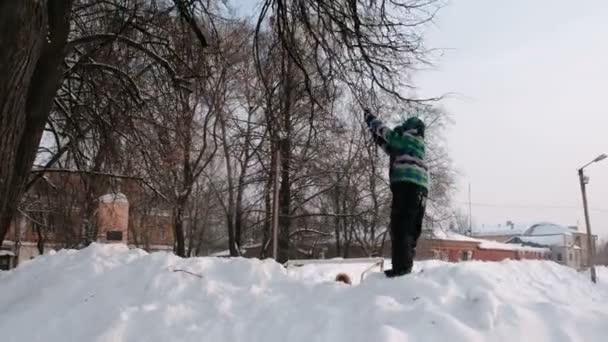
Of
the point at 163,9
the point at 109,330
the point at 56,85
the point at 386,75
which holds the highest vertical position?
the point at 163,9

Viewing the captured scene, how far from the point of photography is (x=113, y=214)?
47.8ft

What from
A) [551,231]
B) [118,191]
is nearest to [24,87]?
[118,191]

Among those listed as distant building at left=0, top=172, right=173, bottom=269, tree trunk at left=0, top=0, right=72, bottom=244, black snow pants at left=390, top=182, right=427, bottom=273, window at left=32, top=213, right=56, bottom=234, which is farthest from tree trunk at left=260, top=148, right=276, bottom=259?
tree trunk at left=0, top=0, right=72, bottom=244

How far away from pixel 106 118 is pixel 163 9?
219 centimetres

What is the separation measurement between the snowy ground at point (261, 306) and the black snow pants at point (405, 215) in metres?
0.45

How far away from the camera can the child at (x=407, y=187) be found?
21.8ft

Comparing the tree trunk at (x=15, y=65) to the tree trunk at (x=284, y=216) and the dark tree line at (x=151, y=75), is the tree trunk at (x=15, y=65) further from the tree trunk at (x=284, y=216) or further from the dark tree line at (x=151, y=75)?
the tree trunk at (x=284, y=216)

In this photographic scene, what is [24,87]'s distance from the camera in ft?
17.8

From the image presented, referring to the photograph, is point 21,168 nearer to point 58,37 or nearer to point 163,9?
point 58,37

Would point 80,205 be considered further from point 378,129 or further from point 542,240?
point 542,240

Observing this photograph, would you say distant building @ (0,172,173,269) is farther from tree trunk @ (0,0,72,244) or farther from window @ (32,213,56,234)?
tree trunk @ (0,0,72,244)

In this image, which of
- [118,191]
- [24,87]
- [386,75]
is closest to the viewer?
[24,87]

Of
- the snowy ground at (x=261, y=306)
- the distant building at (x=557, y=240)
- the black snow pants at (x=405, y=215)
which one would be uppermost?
the distant building at (x=557, y=240)

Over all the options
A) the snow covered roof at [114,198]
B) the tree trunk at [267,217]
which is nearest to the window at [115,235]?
the snow covered roof at [114,198]
